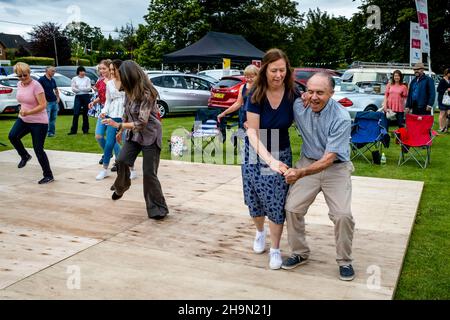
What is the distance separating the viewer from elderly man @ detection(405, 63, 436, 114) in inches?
426

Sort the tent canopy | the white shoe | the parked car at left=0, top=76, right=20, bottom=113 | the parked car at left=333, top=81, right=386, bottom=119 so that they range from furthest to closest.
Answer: the tent canopy < the parked car at left=0, top=76, right=20, bottom=113 < the parked car at left=333, top=81, right=386, bottom=119 < the white shoe

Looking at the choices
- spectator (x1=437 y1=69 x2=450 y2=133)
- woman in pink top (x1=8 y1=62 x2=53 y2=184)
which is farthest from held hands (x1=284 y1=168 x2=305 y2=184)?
spectator (x1=437 y1=69 x2=450 y2=133)

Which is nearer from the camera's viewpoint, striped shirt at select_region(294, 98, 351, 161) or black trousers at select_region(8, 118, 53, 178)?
striped shirt at select_region(294, 98, 351, 161)

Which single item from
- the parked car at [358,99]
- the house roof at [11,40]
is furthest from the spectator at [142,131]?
the house roof at [11,40]

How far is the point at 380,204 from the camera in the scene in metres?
6.00

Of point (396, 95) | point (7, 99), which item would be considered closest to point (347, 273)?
point (396, 95)

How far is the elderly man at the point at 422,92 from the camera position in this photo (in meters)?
10.8

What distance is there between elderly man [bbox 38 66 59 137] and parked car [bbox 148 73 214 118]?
4.84 m

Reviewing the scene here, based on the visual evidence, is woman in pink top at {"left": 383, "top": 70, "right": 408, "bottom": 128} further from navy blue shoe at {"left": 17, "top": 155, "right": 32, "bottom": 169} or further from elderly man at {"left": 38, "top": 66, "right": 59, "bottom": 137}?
elderly man at {"left": 38, "top": 66, "right": 59, "bottom": 137}

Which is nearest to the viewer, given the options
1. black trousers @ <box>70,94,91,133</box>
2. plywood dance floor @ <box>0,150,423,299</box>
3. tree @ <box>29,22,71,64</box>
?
plywood dance floor @ <box>0,150,423,299</box>
